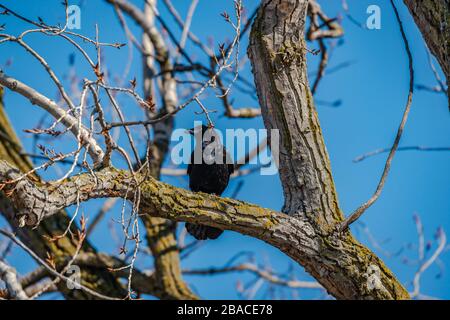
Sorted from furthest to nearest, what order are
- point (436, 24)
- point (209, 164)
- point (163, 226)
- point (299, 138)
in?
1. point (163, 226)
2. point (209, 164)
3. point (299, 138)
4. point (436, 24)

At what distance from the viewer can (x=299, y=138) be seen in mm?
3793

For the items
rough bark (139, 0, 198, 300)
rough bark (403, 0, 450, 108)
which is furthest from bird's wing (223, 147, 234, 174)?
rough bark (403, 0, 450, 108)

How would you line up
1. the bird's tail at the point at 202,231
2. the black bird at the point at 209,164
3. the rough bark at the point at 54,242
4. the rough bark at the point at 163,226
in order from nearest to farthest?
the bird's tail at the point at 202,231 → the black bird at the point at 209,164 → the rough bark at the point at 54,242 → the rough bark at the point at 163,226

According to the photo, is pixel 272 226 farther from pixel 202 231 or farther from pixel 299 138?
pixel 202 231

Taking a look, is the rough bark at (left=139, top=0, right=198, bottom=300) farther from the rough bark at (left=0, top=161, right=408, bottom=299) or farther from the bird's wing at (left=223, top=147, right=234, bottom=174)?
the rough bark at (left=0, top=161, right=408, bottom=299)

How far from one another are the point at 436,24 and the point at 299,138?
0.93 m

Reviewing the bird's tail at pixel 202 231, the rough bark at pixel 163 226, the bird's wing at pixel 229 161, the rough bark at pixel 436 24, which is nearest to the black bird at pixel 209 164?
the bird's wing at pixel 229 161

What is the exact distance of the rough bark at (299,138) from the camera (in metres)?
3.65

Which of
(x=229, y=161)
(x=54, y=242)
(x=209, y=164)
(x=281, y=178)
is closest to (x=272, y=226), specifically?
(x=281, y=178)

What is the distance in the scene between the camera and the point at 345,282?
11.9ft

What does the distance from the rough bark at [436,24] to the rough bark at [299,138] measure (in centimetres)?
62

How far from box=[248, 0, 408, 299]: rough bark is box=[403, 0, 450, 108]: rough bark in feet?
2.02

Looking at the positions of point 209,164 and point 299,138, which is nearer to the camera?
point 299,138

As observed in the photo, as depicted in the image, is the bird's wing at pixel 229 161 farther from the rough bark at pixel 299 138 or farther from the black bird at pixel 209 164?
the rough bark at pixel 299 138
